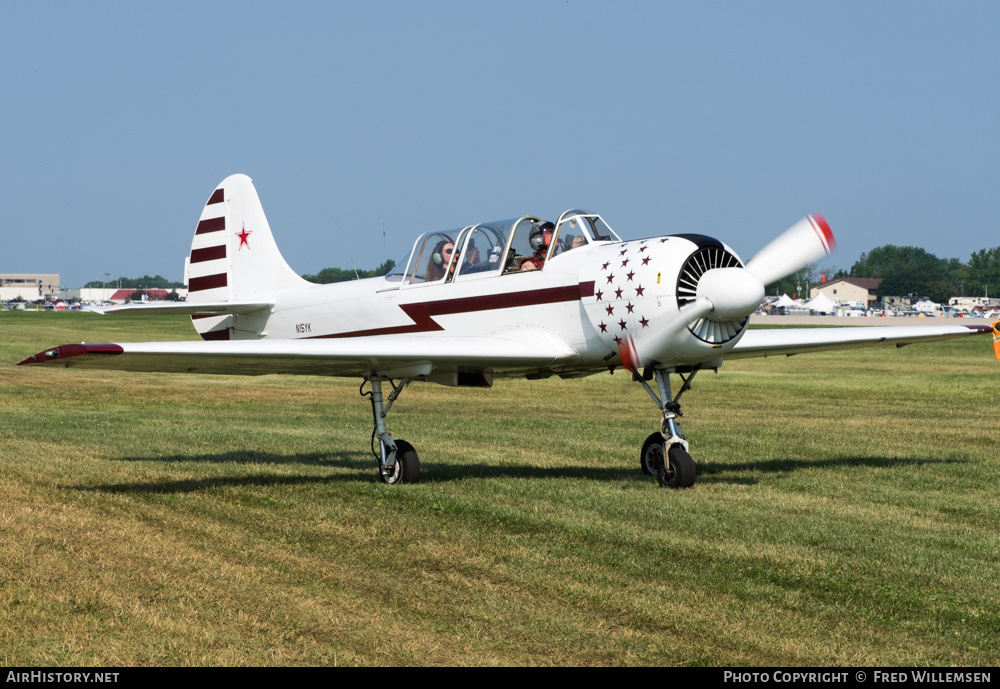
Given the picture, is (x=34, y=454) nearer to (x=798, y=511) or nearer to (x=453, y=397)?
(x=798, y=511)

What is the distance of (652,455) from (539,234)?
8.31ft

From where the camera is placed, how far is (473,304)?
455 inches

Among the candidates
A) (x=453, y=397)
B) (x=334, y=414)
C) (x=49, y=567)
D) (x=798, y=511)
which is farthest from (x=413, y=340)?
(x=453, y=397)

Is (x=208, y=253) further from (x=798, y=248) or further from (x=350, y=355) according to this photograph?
(x=798, y=248)

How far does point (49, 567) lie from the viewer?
22.9ft

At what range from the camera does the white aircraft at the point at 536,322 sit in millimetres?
10062

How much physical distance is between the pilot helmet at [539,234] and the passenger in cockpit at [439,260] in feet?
3.13

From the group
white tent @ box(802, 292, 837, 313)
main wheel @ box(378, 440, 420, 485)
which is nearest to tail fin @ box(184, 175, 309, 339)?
main wheel @ box(378, 440, 420, 485)

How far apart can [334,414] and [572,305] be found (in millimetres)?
9310

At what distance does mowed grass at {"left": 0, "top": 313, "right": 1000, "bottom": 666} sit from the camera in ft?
18.0

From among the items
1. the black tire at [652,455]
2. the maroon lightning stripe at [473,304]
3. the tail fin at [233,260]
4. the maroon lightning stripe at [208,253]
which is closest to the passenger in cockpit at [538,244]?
the maroon lightning stripe at [473,304]

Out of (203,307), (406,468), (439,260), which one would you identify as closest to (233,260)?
(203,307)

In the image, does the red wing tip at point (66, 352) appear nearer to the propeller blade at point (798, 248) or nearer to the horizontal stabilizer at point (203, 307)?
the horizontal stabilizer at point (203, 307)
